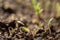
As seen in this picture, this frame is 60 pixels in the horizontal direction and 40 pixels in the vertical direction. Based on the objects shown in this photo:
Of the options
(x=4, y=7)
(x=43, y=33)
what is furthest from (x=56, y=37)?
(x=4, y=7)

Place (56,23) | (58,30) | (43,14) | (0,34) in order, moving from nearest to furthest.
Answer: (0,34) → (58,30) → (56,23) → (43,14)

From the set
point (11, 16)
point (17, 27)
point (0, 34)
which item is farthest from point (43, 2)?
point (0, 34)

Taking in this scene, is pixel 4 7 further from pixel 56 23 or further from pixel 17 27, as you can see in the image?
pixel 56 23

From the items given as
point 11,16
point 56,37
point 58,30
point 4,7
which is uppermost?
point 4,7

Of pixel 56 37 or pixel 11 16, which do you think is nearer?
pixel 56 37

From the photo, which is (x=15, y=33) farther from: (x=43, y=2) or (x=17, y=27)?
(x=43, y=2)

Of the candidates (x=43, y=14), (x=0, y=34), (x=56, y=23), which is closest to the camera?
(x=0, y=34)

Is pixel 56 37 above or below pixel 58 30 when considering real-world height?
below
